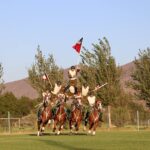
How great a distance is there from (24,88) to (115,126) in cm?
12295

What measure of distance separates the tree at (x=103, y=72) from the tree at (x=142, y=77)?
1.97 meters

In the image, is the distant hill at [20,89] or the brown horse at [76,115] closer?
the brown horse at [76,115]

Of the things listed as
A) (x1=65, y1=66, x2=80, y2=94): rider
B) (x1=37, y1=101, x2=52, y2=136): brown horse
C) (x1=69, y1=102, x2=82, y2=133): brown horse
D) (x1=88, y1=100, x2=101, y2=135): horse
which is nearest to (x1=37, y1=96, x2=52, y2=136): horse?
(x1=37, y1=101, x2=52, y2=136): brown horse

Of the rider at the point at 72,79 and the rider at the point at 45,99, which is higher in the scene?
the rider at the point at 72,79

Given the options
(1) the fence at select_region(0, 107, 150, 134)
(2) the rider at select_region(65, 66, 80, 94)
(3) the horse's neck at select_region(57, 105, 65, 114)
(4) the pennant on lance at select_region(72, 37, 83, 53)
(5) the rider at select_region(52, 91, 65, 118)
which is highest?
(4) the pennant on lance at select_region(72, 37, 83, 53)

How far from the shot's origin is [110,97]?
57656 mm

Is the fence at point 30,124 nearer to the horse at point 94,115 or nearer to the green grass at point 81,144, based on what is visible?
the horse at point 94,115

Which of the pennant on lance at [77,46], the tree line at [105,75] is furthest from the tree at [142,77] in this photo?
the pennant on lance at [77,46]

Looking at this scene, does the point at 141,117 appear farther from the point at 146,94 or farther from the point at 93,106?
the point at 93,106

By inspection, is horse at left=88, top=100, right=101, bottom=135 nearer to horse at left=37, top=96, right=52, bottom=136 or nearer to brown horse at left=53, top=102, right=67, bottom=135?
brown horse at left=53, top=102, right=67, bottom=135

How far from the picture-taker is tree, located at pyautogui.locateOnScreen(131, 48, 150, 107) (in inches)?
2296

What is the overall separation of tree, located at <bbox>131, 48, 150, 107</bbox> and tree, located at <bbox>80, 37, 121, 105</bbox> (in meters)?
1.97

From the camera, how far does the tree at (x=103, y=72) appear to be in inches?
2267

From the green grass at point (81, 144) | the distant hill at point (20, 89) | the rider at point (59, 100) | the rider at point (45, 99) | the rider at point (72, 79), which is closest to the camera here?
the green grass at point (81, 144)
